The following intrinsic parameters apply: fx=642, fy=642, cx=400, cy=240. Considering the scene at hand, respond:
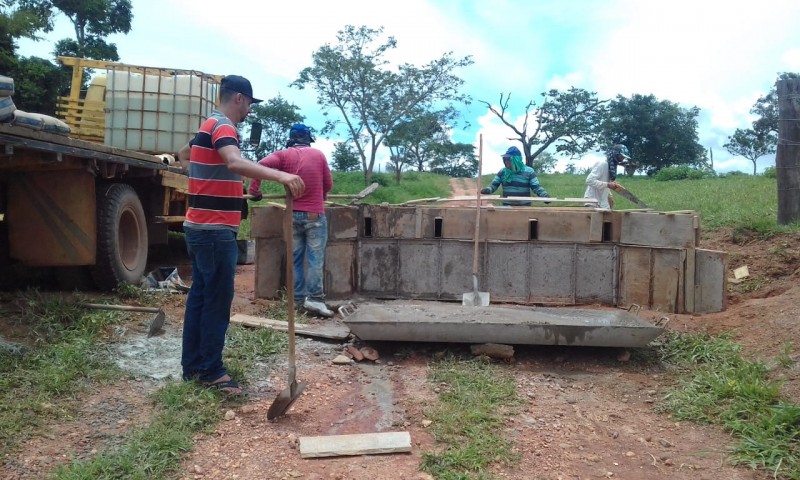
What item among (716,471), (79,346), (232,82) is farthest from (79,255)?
(716,471)

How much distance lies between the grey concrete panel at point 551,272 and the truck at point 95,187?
13.1 ft

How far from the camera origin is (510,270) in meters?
6.72

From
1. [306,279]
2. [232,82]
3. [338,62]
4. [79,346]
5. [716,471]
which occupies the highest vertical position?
[338,62]

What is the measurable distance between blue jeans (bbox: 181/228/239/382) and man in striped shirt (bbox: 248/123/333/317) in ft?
6.64

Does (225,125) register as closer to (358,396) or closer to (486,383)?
(358,396)

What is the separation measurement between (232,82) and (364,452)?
227 cm

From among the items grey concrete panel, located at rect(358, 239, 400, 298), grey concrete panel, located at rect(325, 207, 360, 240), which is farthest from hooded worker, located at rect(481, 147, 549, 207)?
grey concrete panel, located at rect(325, 207, 360, 240)

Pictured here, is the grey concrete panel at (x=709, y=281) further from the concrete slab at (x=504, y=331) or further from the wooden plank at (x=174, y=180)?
the wooden plank at (x=174, y=180)

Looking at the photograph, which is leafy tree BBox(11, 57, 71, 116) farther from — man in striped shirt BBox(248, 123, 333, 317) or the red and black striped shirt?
the red and black striped shirt

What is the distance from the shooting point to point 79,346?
425 cm

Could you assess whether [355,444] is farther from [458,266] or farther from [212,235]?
[458,266]

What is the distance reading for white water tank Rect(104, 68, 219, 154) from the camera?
8234 mm

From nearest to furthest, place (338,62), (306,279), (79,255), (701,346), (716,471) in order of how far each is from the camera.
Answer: (716,471) < (701,346) < (79,255) < (306,279) < (338,62)

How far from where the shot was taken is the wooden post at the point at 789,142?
7293mm
